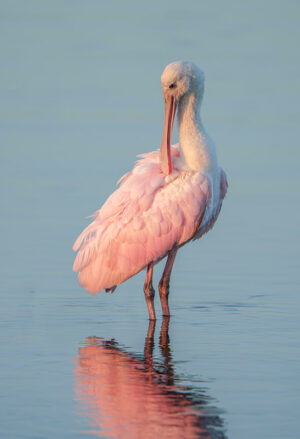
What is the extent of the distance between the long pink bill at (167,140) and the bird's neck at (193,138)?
108mm

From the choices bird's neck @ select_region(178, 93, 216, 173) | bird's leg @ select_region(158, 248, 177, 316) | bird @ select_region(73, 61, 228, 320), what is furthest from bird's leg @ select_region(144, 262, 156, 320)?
bird's neck @ select_region(178, 93, 216, 173)

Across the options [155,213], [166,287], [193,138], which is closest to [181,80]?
[193,138]

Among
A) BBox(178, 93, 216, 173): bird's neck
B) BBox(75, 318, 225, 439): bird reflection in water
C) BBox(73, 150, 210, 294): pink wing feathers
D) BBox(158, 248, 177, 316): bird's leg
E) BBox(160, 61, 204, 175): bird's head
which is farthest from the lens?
BBox(160, 61, 204, 175): bird's head

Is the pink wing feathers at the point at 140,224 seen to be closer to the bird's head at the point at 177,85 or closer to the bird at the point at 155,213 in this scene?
the bird at the point at 155,213

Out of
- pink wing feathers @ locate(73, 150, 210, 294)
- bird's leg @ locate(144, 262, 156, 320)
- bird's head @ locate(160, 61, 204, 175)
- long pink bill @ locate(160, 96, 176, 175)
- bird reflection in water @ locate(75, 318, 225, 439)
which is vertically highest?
bird's head @ locate(160, 61, 204, 175)

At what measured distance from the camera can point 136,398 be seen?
8.03m

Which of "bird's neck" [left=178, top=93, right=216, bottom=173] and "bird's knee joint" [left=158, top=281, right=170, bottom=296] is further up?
"bird's neck" [left=178, top=93, right=216, bottom=173]

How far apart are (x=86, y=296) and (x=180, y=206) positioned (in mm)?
1830

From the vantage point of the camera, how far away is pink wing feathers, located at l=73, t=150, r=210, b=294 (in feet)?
→ 37.0

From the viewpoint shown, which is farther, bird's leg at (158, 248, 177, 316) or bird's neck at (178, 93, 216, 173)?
bird's leg at (158, 248, 177, 316)

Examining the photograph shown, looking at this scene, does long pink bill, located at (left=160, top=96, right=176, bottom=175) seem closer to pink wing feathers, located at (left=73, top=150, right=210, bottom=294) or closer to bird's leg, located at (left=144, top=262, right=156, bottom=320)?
pink wing feathers, located at (left=73, top=150, right=210, bottom=294)

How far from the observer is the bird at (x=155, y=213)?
37.1ft

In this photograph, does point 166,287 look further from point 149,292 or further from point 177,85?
point 177,85

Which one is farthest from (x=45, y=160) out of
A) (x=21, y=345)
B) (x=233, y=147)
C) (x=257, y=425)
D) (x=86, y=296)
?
(x=257, y=425)
